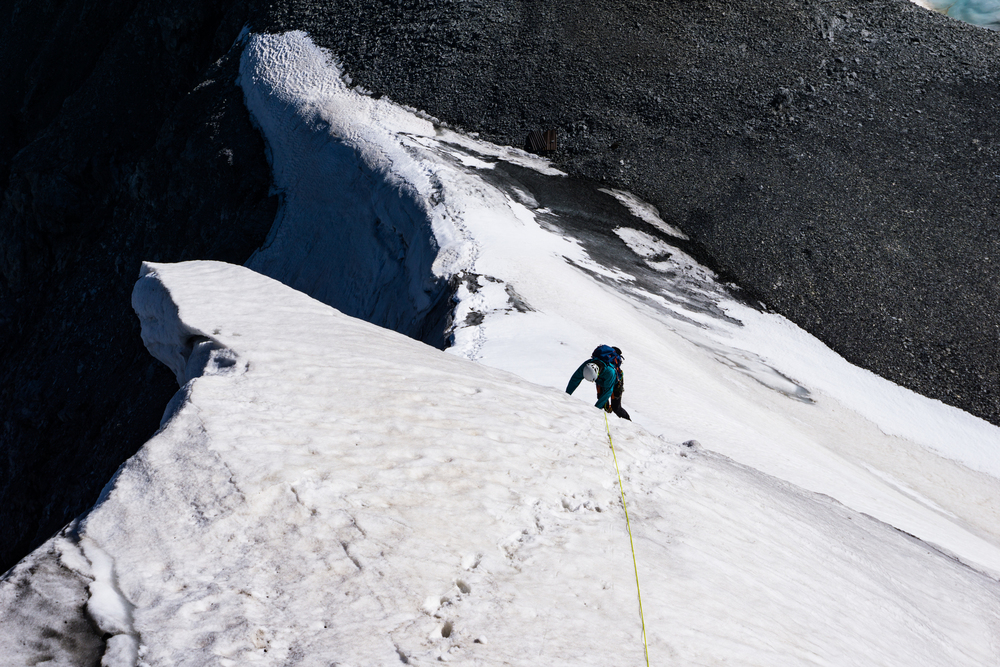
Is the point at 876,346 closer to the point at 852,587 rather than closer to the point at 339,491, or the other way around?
the point at 852,587

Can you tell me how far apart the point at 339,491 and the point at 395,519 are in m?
0.53

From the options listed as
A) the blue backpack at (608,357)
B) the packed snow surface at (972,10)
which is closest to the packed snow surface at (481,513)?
the blue backpack at (608,357)

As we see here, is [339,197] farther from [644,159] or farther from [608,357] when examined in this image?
[608,357]

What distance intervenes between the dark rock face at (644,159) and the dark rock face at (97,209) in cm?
11

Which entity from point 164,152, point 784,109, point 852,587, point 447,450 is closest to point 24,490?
point 164,152

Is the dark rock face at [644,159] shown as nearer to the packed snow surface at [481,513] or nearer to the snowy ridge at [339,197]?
the snowy ridge at [339,197]

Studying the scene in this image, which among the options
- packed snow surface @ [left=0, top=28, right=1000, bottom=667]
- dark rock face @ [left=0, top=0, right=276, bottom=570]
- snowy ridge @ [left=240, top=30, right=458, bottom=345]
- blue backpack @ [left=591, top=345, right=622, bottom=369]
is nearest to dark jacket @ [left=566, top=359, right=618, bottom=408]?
blue backpack @ [left=591, top=345, right=622, bottom=369]

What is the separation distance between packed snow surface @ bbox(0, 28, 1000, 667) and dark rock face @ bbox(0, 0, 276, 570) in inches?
428

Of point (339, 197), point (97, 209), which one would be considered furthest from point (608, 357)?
point (97, 209)

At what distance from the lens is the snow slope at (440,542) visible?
499cm

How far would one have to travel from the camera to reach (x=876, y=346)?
60.2 ft

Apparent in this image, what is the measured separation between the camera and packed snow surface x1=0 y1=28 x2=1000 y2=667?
500cm

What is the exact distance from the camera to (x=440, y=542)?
5.95m

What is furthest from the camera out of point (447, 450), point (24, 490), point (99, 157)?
point (99, 157)
